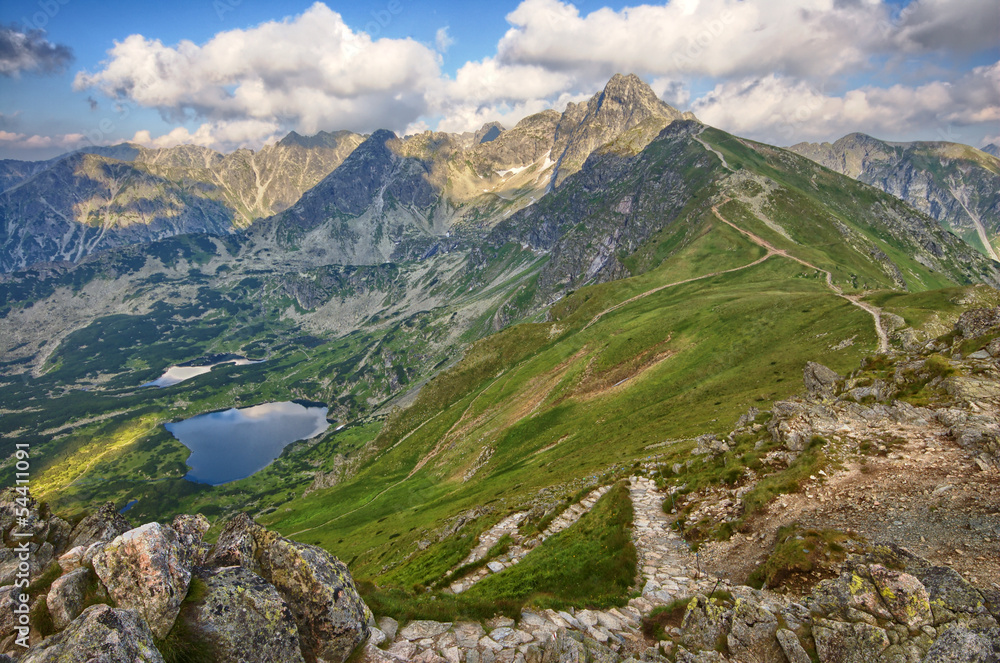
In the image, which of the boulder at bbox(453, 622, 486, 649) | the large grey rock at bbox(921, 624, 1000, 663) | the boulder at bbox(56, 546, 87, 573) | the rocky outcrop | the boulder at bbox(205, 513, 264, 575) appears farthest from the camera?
the boulder at bbox(453, 622, 486, 649)

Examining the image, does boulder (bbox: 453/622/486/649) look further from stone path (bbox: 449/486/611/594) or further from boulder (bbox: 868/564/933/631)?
boulder (bbox: 868/564/933/631)

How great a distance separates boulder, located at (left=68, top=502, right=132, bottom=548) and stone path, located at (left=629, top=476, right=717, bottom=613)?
30997mm

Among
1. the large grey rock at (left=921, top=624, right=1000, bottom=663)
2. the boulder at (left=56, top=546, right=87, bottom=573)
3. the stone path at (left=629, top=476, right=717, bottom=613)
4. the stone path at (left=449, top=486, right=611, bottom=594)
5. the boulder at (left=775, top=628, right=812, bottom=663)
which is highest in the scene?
the boulder at (left=56, top=546, right=87, bottom=573)

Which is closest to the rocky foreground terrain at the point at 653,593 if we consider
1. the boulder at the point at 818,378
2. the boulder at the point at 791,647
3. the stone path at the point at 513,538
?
the boulder at the point at 791,647

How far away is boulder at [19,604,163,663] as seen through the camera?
11.8 meters

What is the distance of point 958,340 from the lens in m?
41.2

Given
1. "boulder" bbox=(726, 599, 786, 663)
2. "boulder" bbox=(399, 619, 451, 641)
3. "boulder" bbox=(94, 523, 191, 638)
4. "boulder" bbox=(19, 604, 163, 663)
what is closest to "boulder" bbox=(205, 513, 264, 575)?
"boulder" bbox=(94, 523, 191, 638)

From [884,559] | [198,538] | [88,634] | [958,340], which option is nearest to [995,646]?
[884,559]

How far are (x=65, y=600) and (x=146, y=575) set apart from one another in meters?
2.24

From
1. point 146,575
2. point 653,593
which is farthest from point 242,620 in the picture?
point 653,593

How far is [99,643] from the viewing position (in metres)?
11.9

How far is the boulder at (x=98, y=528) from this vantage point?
2670 cm

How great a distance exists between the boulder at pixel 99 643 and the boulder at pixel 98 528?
58.4 ft

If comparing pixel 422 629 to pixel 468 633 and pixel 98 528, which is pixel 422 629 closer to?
pixel 468 633
